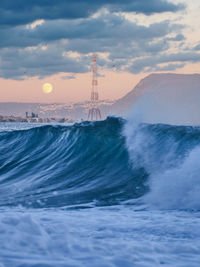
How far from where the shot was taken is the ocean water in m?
3.57

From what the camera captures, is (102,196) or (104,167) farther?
(104,167)

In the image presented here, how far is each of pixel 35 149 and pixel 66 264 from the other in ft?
47.7

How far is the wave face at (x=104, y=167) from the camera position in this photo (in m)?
7.88

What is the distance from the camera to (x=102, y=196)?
8.39 metres

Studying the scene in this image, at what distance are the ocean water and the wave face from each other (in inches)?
1.2

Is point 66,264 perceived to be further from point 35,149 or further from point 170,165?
point 35,149

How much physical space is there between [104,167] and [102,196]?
4.00m

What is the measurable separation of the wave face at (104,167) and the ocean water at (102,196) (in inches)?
1.2

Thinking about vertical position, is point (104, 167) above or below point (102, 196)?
above

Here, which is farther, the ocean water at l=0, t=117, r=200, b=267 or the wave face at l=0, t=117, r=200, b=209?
the wave face at l=0, t=117, r=200, b=209

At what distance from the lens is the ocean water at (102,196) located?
3574 millimetres

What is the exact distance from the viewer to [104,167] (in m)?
12.4

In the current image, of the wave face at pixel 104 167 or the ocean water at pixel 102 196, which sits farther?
the wave face at pixel 104 167

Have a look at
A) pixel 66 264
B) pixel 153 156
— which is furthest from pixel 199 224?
pixel 153 156
